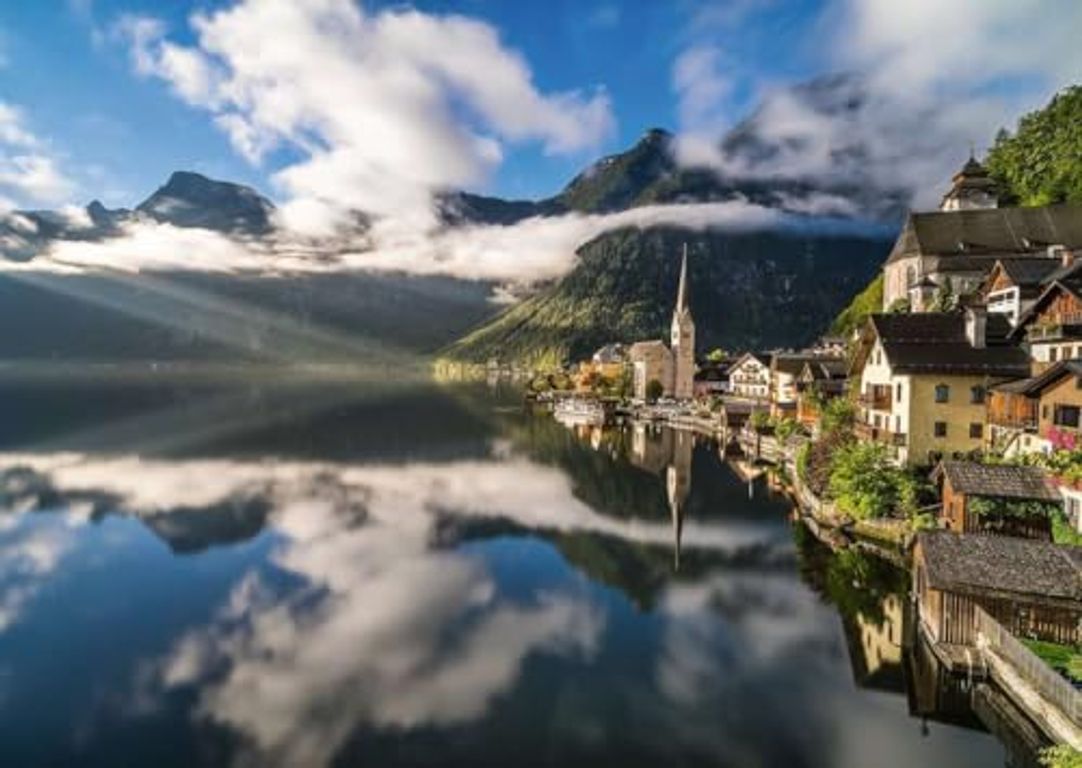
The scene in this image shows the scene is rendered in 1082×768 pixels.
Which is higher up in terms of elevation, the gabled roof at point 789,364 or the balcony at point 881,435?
the gabled roof at point 789,364

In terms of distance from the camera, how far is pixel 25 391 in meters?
200

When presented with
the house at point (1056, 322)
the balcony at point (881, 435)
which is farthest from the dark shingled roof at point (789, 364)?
the house at point (1056, 322)

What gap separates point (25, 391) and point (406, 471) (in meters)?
186

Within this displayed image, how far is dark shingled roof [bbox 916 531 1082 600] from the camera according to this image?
2423 centimetres

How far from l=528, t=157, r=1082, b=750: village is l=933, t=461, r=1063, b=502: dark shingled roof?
9 centimetres

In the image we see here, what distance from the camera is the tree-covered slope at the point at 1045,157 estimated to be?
9169cm

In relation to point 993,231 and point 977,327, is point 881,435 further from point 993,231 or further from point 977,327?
point 993,231

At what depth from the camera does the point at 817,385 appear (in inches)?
3031

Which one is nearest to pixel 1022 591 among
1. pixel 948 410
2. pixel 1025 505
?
pixel 1025 505

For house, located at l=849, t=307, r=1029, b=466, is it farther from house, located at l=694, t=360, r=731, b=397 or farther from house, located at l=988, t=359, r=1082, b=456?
house, located at l=694, t=360, r=731, b=397

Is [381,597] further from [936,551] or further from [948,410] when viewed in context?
[948,410]

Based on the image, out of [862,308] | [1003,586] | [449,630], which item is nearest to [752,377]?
[862,308]

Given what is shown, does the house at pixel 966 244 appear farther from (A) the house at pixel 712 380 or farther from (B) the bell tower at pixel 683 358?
(B) the bell tower at pixel 683 358

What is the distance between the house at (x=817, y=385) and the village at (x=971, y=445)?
35cm
